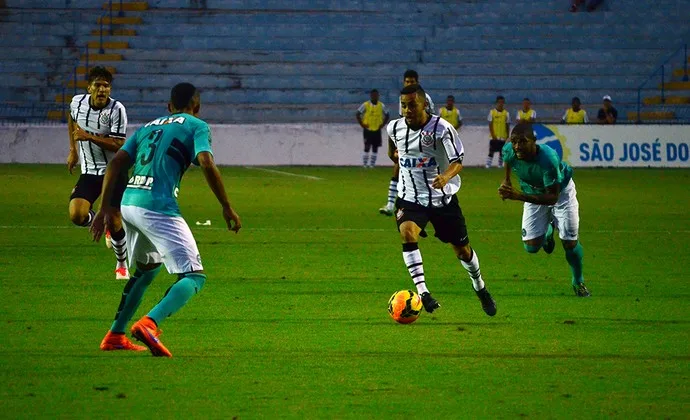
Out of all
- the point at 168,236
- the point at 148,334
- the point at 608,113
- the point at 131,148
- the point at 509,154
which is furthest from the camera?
the point at 608,113

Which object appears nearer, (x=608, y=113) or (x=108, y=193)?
(x=108, y=193)

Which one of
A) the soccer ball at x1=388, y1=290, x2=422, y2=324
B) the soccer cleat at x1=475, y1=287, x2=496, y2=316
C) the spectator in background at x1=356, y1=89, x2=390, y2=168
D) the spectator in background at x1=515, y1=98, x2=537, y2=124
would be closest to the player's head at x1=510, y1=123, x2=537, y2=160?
the soccer cleat at x1=475, y1=287, x2=496, y2=316

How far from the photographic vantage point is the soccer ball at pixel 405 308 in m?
9.46

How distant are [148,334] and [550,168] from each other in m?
4.77

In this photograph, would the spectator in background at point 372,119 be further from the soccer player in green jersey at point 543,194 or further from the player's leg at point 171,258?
the player's leg at point 171,258

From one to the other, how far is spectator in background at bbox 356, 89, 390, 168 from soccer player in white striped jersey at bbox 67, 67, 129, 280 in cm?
2052

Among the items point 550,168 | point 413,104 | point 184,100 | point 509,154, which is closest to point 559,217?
point 550,168

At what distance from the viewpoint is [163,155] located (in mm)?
7812

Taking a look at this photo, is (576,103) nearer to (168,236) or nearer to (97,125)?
(97,125)

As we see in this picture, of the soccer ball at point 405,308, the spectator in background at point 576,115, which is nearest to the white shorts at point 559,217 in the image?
the soccer ball at point 405,308

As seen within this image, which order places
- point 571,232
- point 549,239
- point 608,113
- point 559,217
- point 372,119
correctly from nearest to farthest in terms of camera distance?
1. point 571,232
2. point 559,217
3. point 549,239
4. point 372,119
5. point 608,113

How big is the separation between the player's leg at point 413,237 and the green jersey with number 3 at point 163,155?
2.58m

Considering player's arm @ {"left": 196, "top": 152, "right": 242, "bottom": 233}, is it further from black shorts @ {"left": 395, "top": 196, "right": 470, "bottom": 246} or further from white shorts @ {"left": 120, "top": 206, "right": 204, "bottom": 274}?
black shorts @ {"left": 395, "top": 196, "right": 470, "bottom": 246}

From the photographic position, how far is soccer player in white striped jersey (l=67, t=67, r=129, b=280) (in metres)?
12.0
